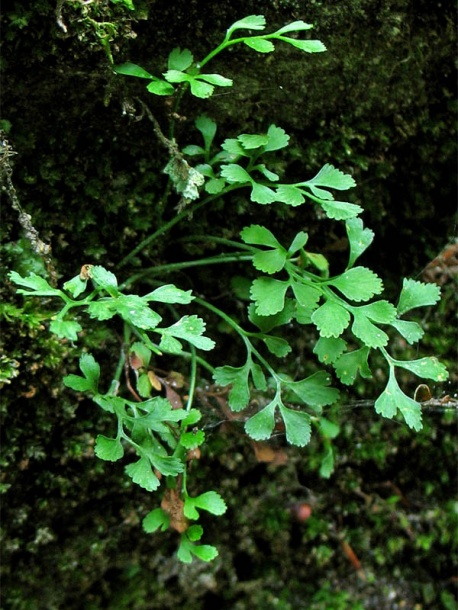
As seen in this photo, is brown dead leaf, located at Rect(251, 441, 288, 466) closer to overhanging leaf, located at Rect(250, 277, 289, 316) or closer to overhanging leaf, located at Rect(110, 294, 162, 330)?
overhanging leaf, located at Rect(250, 277, 289, 316)

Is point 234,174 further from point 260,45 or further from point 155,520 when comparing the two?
point 155,520

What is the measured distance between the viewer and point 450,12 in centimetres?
173

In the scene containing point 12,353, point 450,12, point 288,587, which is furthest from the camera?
point 288,587

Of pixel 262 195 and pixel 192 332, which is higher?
pixel 262 195

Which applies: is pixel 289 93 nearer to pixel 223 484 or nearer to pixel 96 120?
pixel 96 120

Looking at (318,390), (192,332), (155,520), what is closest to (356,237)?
(318,390)

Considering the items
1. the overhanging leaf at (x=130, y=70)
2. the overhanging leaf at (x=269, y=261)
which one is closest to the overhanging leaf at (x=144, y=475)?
the overhanging leaf at (x=269, y=261)

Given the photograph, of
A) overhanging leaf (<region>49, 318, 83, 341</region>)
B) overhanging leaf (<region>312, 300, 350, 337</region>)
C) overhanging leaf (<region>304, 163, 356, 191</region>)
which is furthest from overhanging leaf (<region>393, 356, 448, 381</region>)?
overhanging leaf (<region>49, 318, 83, 341</region>)

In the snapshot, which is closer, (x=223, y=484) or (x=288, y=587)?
(x=223, y=484)

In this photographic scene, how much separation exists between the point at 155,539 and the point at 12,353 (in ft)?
2.75

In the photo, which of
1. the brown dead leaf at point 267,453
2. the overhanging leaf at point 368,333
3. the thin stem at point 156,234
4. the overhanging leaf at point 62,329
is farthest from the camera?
the brown dead leaf at point 267,453

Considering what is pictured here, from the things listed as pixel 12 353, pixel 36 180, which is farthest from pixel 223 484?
pixel 36 180

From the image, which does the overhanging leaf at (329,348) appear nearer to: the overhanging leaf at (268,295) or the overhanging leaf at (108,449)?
the overhanging leaf at (268,295)

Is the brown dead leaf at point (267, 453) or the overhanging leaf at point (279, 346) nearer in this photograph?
the overhanging leaf at point (279, 346)
